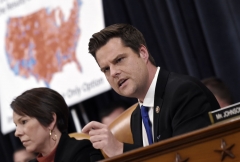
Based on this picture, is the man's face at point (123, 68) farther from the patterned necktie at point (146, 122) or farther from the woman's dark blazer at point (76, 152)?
the woman's dark blazer at point (76, 152)

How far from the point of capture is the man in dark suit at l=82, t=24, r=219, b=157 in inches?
91.0

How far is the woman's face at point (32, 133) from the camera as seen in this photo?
2.93 m

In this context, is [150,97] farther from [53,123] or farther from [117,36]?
[53,123]

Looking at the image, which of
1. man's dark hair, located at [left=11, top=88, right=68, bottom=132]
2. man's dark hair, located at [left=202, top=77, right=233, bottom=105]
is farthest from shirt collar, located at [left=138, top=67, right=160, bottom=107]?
man's dark hair, located at [left=202, top=77, right=233, bottom=105]

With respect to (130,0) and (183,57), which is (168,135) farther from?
(130,0)

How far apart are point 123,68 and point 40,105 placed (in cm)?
63

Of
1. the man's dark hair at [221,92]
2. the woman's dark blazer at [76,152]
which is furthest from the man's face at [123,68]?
the man's dark hair at [221,92]

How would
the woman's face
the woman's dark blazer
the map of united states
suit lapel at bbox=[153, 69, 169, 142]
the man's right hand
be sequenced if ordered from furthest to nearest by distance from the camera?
the map of united states < the woman's face < the woman's dark blazer < suit lapel at bbox=[153, 69, 169, 142] < the man's right hand

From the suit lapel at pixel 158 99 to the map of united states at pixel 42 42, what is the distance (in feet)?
5.70

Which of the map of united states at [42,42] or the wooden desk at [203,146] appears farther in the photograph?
the map of united states at [42,42]

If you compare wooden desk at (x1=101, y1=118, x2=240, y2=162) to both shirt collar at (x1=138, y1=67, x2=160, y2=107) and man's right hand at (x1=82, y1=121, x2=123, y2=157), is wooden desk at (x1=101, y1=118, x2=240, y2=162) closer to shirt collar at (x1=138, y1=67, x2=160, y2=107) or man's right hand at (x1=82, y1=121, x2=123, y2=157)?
man's right hand at (x1=82, y1=121, x2=123, y2=157)

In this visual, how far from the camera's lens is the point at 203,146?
1830 mm

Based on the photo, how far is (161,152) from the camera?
1.85m

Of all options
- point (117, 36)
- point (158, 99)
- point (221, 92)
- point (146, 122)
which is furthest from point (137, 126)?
point (221, 92)
